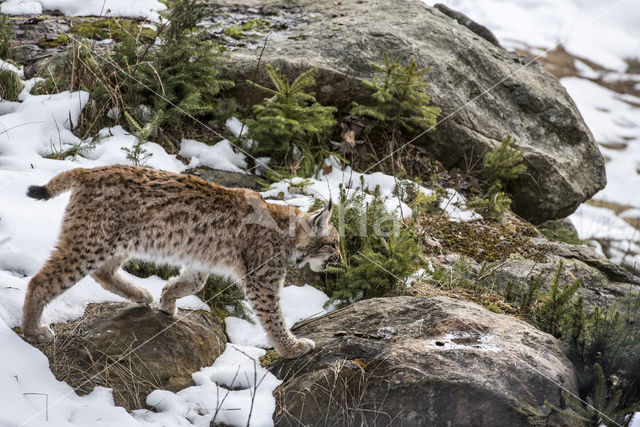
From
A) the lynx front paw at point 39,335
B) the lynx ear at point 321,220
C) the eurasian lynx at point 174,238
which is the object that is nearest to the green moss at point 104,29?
the eurasian lynx at point 174,238

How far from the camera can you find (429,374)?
3.59 meters

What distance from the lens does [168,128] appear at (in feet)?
23.0

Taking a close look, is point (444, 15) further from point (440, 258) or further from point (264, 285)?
point (264, 285)

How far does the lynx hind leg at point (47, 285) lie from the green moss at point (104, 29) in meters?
4.71

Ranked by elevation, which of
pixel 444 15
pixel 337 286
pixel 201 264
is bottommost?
pixel 337 286

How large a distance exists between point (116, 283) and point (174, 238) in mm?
617

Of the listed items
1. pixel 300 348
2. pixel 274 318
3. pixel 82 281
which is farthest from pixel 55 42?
pixel 300 348

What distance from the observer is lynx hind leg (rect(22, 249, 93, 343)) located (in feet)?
12.4

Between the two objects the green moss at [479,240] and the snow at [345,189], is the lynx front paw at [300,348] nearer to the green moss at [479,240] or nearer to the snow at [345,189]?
the snow at [345,189]

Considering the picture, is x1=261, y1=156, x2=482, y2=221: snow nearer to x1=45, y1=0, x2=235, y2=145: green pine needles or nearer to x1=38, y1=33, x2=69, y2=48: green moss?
x1=45, y1=0, x2=235, y2=145: green pine needles

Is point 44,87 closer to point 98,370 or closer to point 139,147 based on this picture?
point 139,147

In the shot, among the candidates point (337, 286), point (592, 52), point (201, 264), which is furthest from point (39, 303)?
point (592, 52)

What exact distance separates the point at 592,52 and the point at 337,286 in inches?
711

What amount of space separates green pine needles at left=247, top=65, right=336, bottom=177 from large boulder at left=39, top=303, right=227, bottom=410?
2979mm
